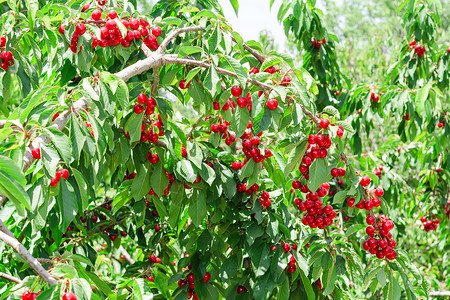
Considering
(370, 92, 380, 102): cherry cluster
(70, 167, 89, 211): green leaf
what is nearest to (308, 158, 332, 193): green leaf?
(70, 167, 89, 211): green leaf

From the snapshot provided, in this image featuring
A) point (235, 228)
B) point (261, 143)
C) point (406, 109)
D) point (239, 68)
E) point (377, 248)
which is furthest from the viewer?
point (406, 109)

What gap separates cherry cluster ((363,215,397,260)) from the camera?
1.97m

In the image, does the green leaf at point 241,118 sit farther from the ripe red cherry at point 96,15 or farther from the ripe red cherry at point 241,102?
the ripe red cherry at point 96,15

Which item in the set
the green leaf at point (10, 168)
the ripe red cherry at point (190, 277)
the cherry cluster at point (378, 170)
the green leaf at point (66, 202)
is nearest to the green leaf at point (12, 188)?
the green leaf at point (10, 168)

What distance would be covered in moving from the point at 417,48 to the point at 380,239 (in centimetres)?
260

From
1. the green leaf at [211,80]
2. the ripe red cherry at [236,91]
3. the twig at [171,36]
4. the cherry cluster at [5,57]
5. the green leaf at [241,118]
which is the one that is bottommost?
the green leaf at [241,118]

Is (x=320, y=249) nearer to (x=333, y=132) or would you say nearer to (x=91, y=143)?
(x=333, y=132)

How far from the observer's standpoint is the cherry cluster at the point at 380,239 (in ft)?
6.45

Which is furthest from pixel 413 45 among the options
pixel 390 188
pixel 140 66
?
pixel 140 66

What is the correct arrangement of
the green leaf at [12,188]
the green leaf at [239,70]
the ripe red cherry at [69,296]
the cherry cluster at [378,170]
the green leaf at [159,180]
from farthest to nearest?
the cherry cluster at [378,170], the green leaf at [159,180], the green leaf at [239,70], the ripe red cherry at [69,296], the green leaf at [12,188]

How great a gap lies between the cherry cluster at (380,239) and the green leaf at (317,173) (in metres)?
0.30

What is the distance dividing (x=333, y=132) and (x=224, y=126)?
678mm

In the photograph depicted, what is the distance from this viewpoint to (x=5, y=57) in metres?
2.02

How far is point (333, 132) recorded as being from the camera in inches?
72.9
